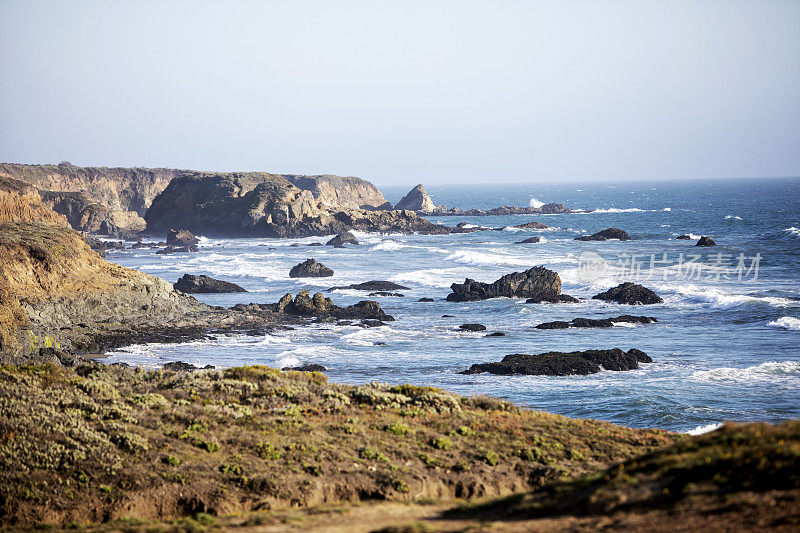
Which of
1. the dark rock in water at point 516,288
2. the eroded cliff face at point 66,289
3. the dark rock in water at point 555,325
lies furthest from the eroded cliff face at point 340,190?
the dark rock in water at point 555,325

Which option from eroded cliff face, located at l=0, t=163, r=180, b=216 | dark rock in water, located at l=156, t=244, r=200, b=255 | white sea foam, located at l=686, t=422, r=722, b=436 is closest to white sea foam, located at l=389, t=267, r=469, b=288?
dark rock in water, located at l=156, t=244, r=200, b=255

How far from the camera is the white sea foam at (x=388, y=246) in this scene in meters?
96.5

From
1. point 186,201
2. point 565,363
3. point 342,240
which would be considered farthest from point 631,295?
point 186,201

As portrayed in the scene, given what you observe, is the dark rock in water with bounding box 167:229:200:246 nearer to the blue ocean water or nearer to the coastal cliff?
the blue ocean water

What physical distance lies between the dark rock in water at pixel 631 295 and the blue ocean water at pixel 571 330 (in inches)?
43.6

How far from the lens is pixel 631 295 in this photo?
52.4 meters

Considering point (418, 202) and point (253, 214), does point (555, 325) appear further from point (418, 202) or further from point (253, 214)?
point (418, 202)

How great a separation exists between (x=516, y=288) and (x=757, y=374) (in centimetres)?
2633

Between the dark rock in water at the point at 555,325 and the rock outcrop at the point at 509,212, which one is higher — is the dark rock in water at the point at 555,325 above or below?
below

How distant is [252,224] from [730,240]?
253 ft

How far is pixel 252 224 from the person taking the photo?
4692 inches

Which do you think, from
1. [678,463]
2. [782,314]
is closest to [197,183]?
[782,314]

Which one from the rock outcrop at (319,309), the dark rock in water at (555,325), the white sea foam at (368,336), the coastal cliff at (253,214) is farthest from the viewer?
the coastal cliff at (253,214)

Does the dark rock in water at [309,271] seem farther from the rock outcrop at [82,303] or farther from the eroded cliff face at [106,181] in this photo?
the eroded cliff face at [106,181]
